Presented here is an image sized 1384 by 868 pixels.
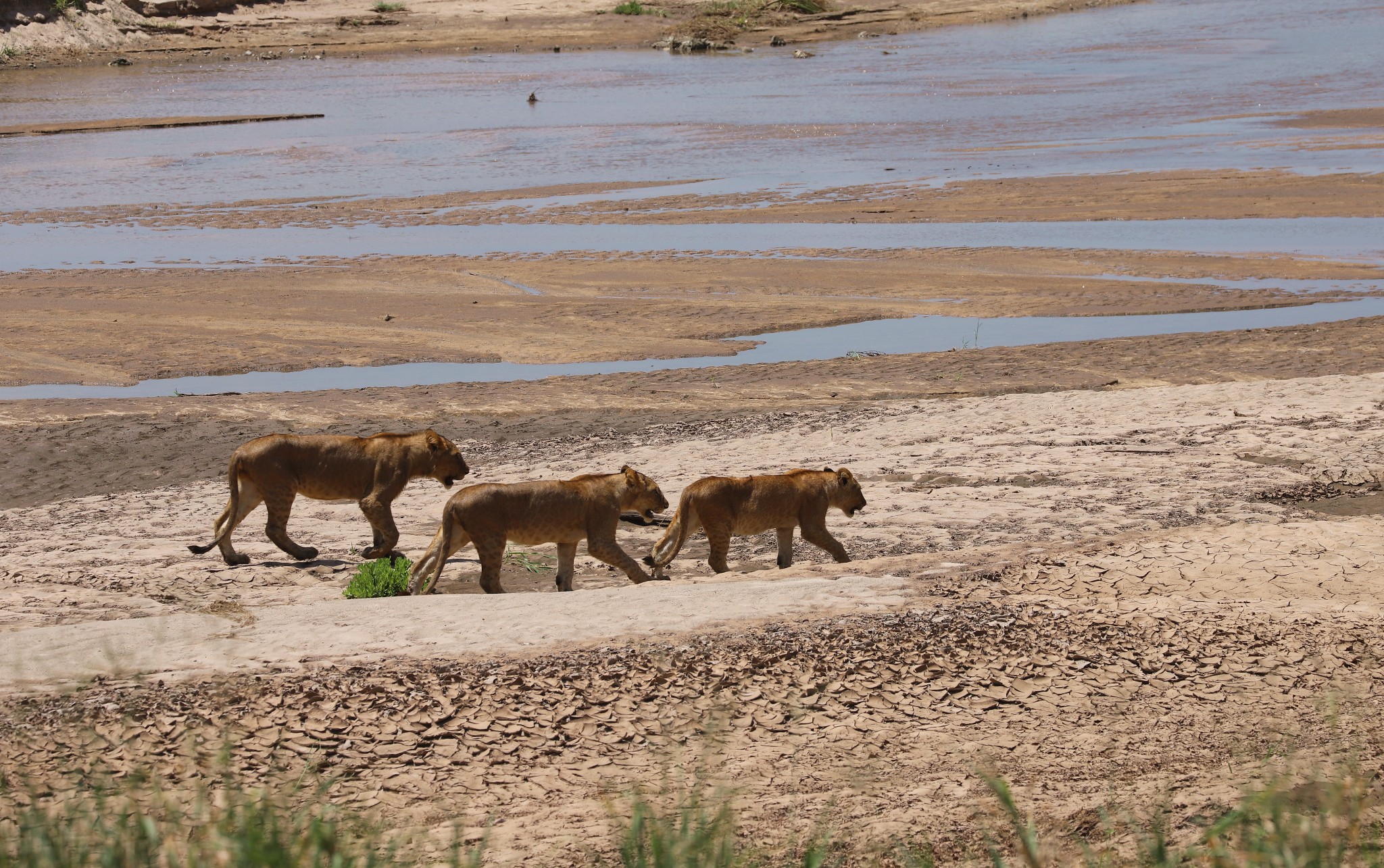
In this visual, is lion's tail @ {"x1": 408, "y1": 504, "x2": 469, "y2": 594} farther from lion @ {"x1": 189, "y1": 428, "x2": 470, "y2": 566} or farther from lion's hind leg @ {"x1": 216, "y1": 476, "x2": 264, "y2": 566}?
lion's hind leg @ {"x1": 216, "y1": 476, "x2": 264, "y2": 566}

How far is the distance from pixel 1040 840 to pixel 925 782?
0.77 m

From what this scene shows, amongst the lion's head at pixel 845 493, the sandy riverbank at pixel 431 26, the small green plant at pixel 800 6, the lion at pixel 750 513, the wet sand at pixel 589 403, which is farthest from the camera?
the small green plant at pixel 800 6

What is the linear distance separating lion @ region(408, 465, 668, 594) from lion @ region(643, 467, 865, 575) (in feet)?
1.34

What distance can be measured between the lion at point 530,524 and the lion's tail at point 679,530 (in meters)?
Result: 0.22

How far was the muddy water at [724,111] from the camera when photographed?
34.5 m

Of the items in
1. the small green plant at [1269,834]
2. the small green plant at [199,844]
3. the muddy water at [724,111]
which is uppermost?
the small green plant at [199,844]

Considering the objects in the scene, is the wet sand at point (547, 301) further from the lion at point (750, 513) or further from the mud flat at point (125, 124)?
the mud flat at point (125, 124)

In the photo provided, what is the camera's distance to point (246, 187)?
113ft

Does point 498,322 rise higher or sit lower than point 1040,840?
lower

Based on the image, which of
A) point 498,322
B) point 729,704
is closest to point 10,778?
point 729,704

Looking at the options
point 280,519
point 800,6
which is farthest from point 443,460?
point 800,6

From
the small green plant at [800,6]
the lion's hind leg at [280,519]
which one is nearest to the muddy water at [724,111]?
the small green plant at [800,6]

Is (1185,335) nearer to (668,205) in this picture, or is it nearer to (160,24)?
(668,205)

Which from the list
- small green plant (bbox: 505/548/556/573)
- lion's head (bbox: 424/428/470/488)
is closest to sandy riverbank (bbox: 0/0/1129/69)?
lion's head (bbox: 424/428/470/488)
